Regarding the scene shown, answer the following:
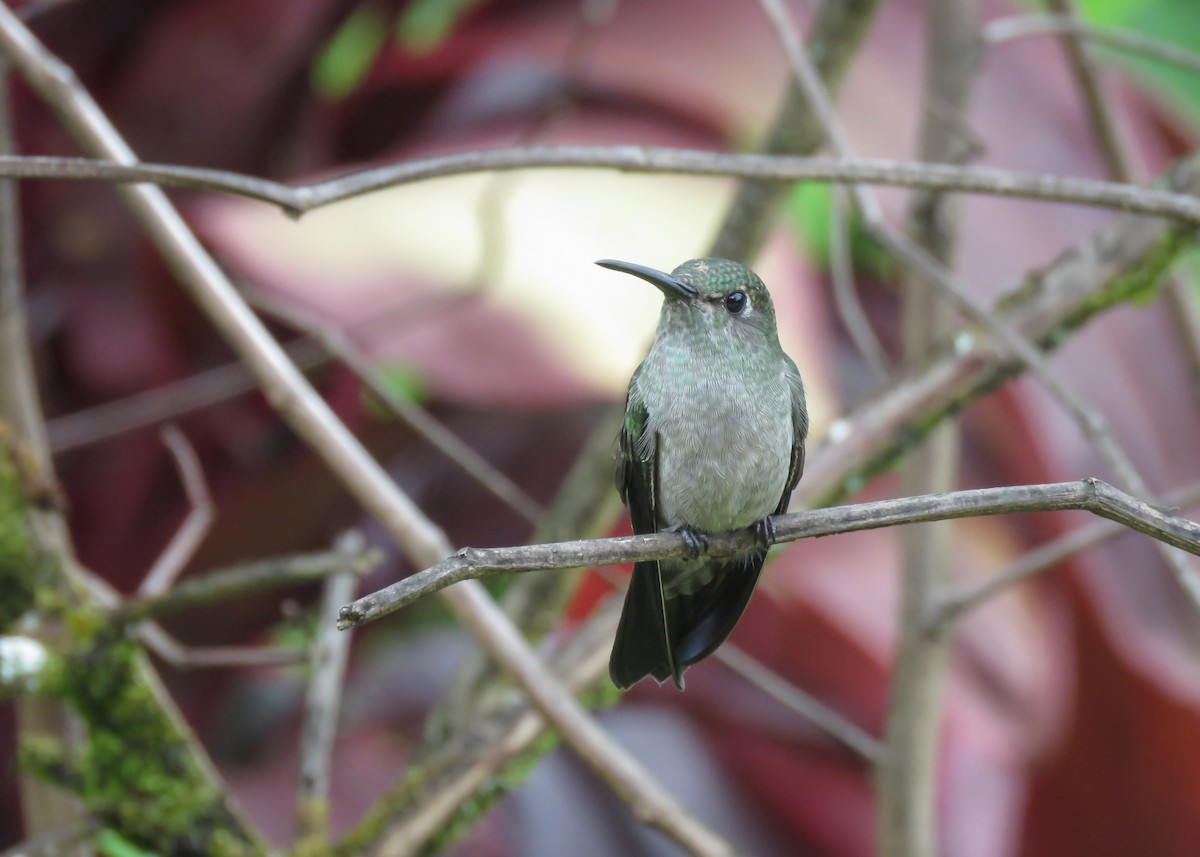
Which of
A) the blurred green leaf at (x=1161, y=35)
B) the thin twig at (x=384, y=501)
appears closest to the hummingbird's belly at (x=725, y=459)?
the thin twig at (x=384, y=501)

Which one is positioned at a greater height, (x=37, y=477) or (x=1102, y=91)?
(x=37, y=477)

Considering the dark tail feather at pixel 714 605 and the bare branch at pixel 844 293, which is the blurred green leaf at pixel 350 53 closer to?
the bare branch at pixel 844 293

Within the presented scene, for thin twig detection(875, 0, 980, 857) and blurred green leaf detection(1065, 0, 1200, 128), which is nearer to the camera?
thin twig detection(875, 0, 980, 857)

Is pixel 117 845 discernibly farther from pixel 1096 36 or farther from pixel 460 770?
pixel 1096 36

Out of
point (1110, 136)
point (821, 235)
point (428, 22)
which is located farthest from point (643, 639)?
point (428, 22)

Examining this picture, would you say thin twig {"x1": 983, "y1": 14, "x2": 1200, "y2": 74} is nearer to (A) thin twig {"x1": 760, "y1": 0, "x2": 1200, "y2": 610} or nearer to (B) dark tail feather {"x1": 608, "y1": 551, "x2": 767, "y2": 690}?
(A) thin twig {"x1": 760, "y1": 0, "x2": 1200, "y2": 610}

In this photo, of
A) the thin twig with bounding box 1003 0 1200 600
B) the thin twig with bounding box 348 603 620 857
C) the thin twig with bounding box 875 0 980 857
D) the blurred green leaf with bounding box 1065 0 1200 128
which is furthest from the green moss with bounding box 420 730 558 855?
the blurred green leaf with bounding box 1065 0 1200 128
